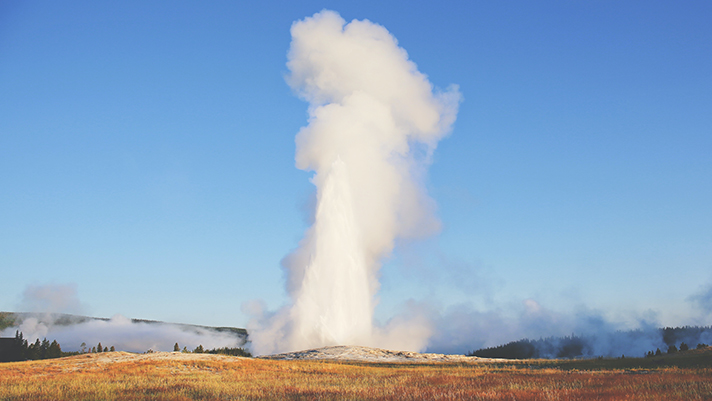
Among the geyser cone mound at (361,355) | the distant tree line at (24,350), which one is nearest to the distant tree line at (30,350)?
the distant tree line at (24,350)

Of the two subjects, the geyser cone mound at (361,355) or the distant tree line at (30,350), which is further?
the distant tree line at (30,350)

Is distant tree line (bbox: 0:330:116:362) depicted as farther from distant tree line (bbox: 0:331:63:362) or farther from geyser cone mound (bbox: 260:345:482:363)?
geyser cone mound (bbox: 260:345:482:363)

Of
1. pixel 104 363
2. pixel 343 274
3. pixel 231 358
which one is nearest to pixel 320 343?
pixel 343 274

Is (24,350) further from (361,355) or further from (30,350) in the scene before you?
(361,355)

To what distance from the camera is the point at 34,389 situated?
24.8 m

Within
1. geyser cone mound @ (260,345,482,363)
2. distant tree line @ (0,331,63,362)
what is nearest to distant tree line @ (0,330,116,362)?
distant tree line @ (0,331,63,362)

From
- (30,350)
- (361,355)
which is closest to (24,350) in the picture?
(30,350)

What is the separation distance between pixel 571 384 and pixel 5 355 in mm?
90508

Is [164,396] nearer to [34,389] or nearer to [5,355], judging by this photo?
[34,389]

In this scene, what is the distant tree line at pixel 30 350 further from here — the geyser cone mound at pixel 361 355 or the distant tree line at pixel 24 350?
A: the geyser cone mound at pixel 361 355

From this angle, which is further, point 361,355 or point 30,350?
point 30,350

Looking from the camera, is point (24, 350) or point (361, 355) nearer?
point (361, 355)

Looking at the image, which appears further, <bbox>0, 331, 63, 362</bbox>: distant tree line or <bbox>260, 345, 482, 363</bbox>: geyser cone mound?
<bbox>0, 331, 63, 362</bbox>: distant tree line

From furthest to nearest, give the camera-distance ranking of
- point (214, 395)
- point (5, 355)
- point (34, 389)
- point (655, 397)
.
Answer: point (5, 355) < point (34, 389) < point (214, 395) < point (655, 397)
